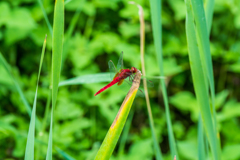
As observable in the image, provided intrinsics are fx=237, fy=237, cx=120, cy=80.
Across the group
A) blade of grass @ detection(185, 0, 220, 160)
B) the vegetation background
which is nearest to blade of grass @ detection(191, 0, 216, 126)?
blade of grass @ detection(185, 0, 220, 160)

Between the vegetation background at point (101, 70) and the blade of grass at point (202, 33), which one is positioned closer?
the blade of grass at point (202, 33)

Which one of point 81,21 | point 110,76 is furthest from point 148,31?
point 110,76

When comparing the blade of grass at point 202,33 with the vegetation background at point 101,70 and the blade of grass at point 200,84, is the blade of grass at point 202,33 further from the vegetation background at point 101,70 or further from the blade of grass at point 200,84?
the vegetation background at point 101,70

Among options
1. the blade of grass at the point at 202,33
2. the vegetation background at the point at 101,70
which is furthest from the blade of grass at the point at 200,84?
the vegetation background at the point at 101,70

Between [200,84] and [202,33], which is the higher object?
[202,33]

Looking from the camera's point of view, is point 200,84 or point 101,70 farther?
→ point 101,70

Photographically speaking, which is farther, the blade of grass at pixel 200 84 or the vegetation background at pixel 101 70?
the vegetation background at pixel 101 70

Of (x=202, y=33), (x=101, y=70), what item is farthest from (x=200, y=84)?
(x=101, y=70)

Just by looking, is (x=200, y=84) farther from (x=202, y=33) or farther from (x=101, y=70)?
(x=101, y=70)

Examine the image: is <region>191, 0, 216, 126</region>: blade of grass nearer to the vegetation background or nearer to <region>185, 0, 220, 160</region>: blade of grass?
<region>185, 0, 220, 160</region>: blade of grass
